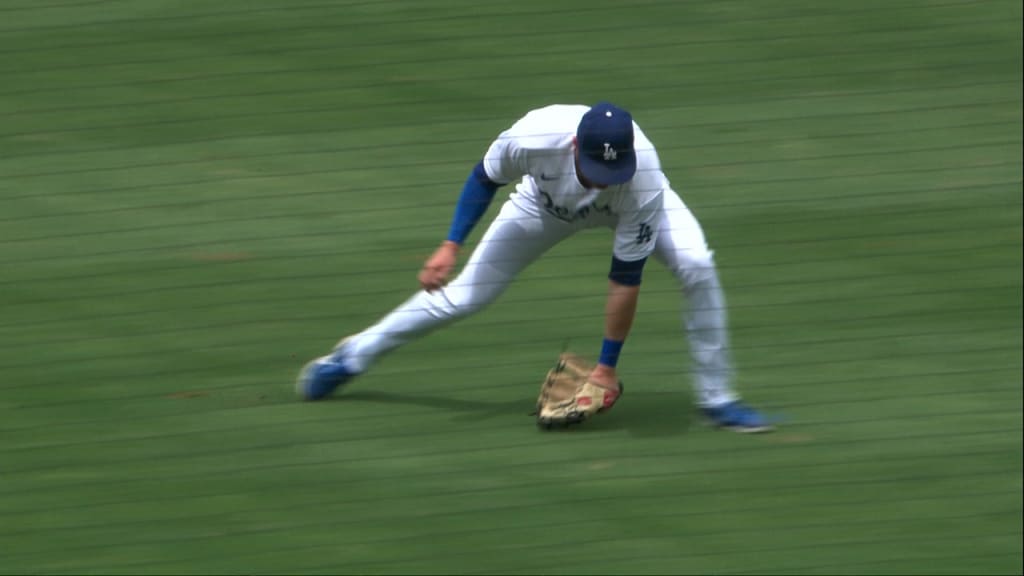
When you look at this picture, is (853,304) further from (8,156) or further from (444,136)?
(8,156)

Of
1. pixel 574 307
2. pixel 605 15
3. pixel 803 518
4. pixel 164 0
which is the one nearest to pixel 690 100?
pixel 605 15

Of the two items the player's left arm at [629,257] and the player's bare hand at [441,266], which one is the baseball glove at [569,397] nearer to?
the player's left arm at [629,257]

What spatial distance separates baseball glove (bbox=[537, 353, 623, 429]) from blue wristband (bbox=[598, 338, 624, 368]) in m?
0.10

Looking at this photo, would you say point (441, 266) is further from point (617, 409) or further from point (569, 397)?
point (617, 409)

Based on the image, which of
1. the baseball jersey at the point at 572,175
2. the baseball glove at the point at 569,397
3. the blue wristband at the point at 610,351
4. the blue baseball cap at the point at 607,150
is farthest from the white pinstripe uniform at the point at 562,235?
the baseball glove at the point at 569,397

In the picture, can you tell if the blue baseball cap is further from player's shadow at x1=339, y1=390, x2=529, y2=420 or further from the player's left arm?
player's shadow at x1=339, y1=390, x2=529, y2=420

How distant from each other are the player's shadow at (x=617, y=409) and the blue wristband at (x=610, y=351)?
286 mm

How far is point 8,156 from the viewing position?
9367mm

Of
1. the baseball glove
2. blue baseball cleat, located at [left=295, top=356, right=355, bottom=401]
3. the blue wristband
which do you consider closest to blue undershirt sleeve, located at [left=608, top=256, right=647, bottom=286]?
the blue wristband

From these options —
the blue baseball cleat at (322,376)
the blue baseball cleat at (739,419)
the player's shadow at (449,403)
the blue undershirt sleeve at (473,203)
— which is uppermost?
the blue undershirt sleeve at (473,203)

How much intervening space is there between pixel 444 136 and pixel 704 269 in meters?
3.41

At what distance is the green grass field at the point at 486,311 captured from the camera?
19.9 feet

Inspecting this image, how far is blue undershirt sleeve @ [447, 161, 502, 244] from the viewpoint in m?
6.86

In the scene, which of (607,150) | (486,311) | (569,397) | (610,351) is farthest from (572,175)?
(486,311)
